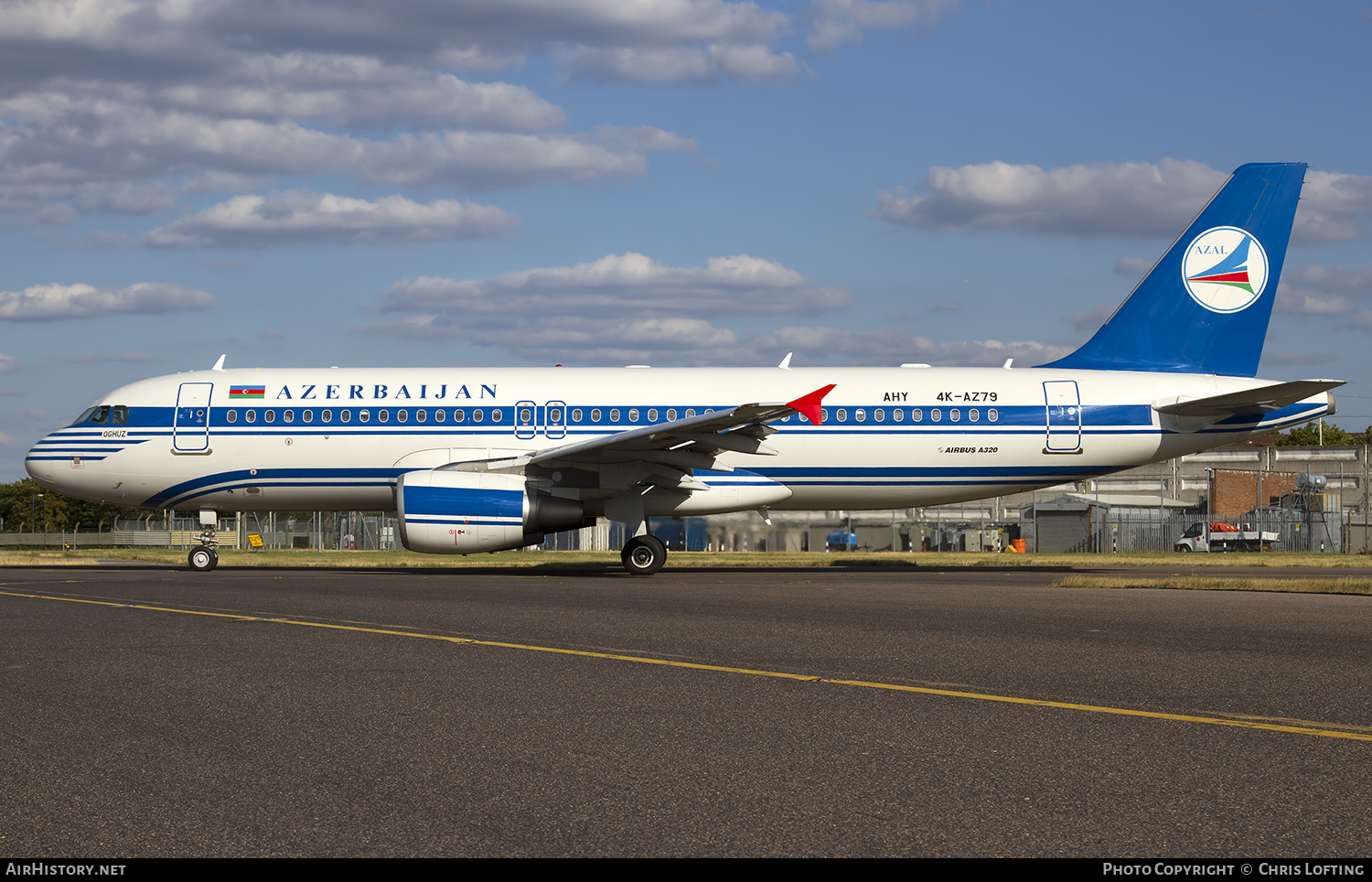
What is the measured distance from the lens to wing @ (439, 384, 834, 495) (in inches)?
778

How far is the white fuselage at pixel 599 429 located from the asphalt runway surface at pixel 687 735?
10099mm

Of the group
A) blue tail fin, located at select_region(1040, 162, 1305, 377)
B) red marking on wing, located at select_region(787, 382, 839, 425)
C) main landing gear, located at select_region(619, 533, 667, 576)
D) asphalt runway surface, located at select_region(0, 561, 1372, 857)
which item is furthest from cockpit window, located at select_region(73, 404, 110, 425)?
Result: blue tail fin, located at select_region(1040, 162, 1305, 377)

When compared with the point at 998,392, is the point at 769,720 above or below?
below

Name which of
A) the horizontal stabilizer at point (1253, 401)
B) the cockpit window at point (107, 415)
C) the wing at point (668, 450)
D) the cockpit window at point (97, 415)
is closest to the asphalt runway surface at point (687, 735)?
the wing at point (668, 450)

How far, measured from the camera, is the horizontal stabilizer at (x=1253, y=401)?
21380mm

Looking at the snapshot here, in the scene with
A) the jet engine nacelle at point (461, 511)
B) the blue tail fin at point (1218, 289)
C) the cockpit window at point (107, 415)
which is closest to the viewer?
the jet engine nacelle at point (461, 511)

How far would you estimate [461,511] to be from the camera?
20.7 metres

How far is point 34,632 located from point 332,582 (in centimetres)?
739

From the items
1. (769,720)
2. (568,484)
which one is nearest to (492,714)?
(769,720)

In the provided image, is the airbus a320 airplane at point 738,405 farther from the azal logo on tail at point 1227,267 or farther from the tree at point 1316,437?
the tree at point 1316,437

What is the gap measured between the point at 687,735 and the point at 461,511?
48.7 ft

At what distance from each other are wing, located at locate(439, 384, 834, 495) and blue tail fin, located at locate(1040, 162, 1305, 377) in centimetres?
748
